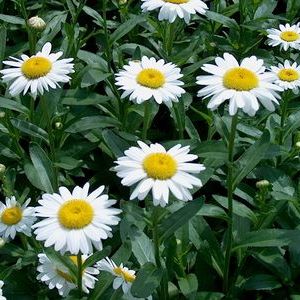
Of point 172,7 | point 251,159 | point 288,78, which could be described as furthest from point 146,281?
point 172,7

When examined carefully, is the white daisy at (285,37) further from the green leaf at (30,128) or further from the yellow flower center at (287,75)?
the green leaf at (30,128)

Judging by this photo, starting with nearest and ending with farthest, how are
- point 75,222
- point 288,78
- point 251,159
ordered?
point 75,222 < point 251,159 < point 288,78

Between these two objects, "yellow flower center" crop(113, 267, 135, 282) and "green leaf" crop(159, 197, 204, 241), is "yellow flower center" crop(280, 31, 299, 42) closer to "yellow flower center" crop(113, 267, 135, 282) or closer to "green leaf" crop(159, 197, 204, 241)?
"green leaf" crop(159, 197, 204, 241)

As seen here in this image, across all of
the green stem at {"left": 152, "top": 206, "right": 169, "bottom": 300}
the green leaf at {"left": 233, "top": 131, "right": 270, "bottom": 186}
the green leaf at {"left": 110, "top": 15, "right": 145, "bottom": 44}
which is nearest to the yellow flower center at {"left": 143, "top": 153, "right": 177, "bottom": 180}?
the green stem at {"left": 152, "top": 206, "right": 169, "bottom": 300}

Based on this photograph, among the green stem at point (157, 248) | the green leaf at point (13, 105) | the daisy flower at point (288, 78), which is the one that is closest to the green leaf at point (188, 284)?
the green stem at point (157, 248)

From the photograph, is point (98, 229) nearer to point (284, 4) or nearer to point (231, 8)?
point (231, 8)

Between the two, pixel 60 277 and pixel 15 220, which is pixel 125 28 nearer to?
pixel 15 220
